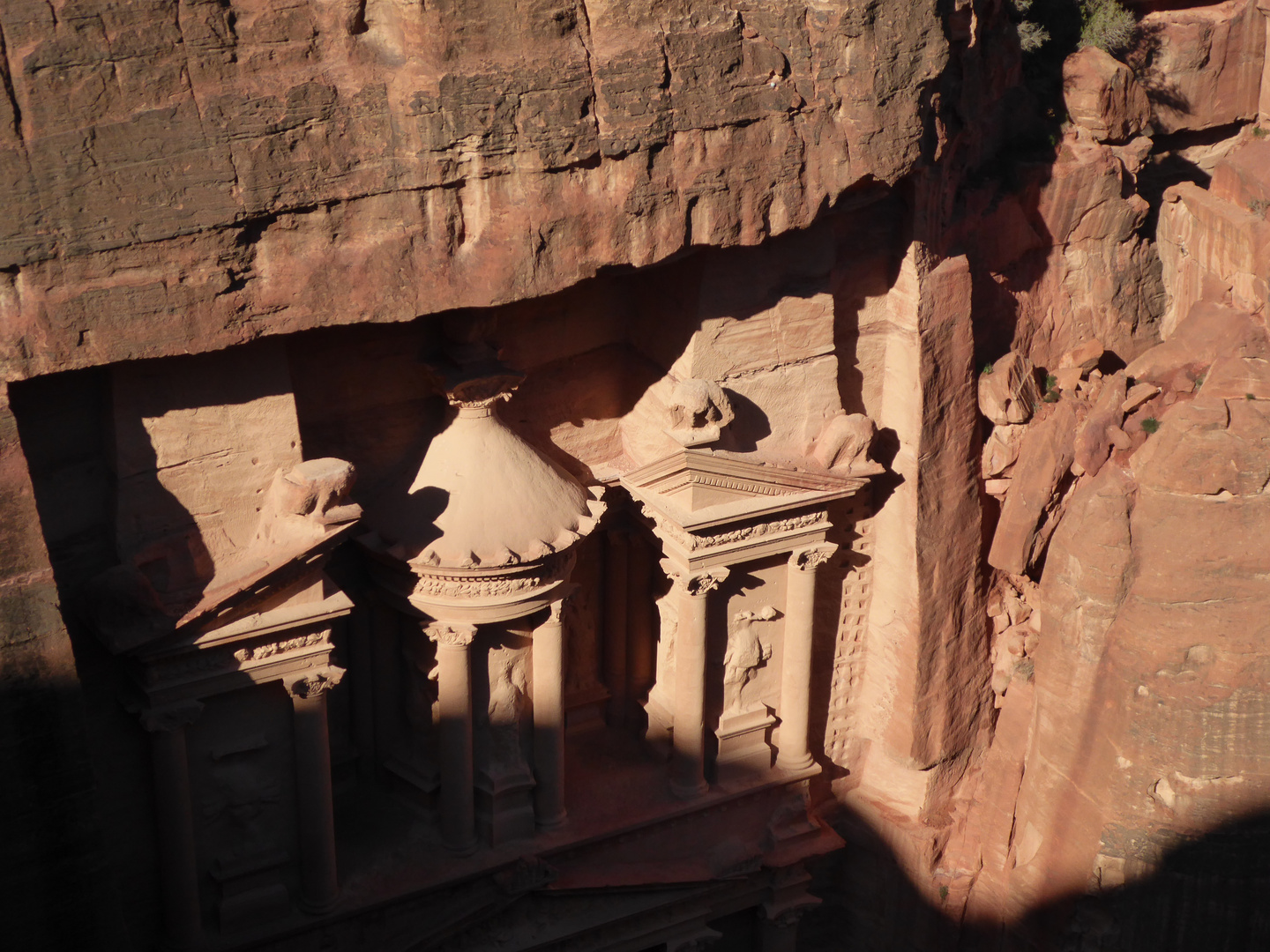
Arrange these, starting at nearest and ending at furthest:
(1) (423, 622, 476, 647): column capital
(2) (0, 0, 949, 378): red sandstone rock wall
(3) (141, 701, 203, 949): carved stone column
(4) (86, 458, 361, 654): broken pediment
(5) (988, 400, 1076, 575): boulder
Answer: (2) (0, 0, 949, 378): red sandstone rock wall
(4) (86, 458, 361, 654): broken pediment
(3) (141, 701, 203, 949): carved stone column
(1) (423, 622, 476, 647): column capital
(5) (988, 400, 1076, 575): boulder

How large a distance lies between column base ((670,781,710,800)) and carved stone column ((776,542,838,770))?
33.6 inches

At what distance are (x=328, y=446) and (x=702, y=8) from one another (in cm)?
402

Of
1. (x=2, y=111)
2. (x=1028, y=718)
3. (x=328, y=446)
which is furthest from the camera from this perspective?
(x=1028, y=718)

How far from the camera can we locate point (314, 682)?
10742 mm

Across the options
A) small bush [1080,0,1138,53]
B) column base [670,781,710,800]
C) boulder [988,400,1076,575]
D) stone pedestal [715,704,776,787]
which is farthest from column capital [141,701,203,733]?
small bush [1080,0,1138,53]

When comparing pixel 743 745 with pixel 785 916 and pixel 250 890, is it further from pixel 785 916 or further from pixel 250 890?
pixel 250 890

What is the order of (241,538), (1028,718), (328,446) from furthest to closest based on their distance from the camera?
(1028,718)
(328,446)
(241,538)

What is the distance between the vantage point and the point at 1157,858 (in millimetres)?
11680

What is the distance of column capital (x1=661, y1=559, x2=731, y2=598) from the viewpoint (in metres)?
12.0

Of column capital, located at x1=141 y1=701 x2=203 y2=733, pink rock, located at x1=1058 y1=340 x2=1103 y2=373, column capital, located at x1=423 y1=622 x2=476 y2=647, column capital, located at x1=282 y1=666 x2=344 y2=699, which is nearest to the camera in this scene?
column capital, located at x1=141 y1=701 x2=203 y2=733

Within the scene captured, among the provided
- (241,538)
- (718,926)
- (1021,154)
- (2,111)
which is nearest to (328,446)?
(241,538)

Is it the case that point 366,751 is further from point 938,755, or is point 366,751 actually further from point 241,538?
point 938,755

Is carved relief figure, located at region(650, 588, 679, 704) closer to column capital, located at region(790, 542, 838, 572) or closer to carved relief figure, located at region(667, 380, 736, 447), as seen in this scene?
column capital, located at region(790, 542, 838, 572)

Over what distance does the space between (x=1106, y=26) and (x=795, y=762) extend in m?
7.27
